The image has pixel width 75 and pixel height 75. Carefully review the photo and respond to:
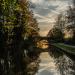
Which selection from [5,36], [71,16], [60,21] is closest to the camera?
[5,36]

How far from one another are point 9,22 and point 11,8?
3081 mm

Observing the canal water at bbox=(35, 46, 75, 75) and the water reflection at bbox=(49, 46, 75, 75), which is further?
the canal water at bbox=(35, 46, 75, 75)

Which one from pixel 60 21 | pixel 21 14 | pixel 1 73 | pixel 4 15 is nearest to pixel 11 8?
pixel 4 15

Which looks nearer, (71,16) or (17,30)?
(17,30)

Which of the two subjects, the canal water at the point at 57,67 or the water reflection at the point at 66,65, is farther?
the canal water at the point at 57,67

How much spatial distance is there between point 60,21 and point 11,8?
107549mm

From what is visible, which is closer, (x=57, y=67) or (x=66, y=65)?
(x=57, y=67)

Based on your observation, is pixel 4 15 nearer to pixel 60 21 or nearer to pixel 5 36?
pixel 5 36

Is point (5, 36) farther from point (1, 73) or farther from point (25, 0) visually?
point (1, 73)

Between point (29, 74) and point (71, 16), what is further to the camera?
point (71, 16)

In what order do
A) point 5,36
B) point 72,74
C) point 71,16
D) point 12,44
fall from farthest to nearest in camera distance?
point 71,16, point 12,44, point 5,36, point 72,74

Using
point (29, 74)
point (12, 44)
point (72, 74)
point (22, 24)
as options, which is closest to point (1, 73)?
point (29, 74)

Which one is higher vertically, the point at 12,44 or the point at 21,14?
the point at 21,14

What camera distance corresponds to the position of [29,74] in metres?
21.8
